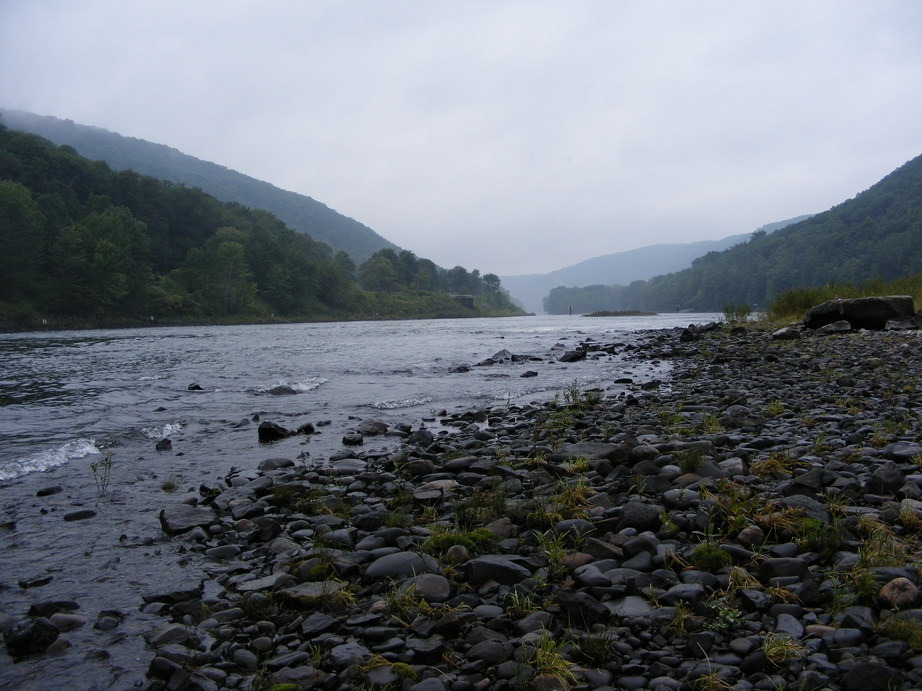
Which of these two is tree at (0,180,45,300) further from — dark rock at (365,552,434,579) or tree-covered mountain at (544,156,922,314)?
tree-covered mountain at (544,156,922,314)

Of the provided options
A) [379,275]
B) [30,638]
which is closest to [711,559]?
[30,638]

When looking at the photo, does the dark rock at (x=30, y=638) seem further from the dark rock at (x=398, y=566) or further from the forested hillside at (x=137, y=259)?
the forested hillside at (x=137, y=259)

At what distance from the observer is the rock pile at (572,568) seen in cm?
277

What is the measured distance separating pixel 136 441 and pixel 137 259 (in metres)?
102

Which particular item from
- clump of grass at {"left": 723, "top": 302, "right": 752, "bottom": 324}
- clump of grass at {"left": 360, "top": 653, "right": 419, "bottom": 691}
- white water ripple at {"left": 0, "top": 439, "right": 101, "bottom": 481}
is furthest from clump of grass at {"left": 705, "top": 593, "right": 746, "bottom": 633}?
clump of grass at {"left": 723, "top": 302, "right": 752, "bottom": 324}

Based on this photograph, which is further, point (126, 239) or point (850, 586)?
point (126, 239)

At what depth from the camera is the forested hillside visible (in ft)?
235

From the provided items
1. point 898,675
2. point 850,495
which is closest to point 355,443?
point 850,495

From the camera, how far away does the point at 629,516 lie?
4.45m

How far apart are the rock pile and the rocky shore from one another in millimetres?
15

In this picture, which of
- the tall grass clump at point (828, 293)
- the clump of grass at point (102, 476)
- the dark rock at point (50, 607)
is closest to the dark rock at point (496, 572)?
the dark rock at point (50, 607)

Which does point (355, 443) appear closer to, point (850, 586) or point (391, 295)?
point (850, 586)

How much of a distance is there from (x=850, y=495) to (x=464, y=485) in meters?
3.63

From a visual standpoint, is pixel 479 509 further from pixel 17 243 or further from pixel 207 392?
pixel 17 243
